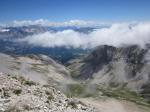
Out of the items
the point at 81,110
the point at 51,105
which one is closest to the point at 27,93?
the point at 51,105

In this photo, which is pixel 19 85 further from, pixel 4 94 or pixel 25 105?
pixel 25 105

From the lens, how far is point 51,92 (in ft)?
164

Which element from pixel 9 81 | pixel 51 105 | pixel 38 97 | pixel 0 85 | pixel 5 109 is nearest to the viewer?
pixel 5 109

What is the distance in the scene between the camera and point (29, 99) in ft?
140

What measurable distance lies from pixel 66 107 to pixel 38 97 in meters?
4.89

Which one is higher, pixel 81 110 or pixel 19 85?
pixel 19 85

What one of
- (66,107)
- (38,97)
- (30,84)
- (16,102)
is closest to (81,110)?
(66,107)

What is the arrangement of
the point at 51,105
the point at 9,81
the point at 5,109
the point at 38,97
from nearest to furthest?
the point at 5,109 → the point at 51,105 → the point at 38,97 → the point at 9,81

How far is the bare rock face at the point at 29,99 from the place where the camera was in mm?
39562

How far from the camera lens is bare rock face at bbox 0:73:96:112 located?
39562mm

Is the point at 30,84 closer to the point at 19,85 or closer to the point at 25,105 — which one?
the point at 19,85

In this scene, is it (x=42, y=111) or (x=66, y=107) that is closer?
(x=42, y=111)

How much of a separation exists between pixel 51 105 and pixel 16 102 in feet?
18.3

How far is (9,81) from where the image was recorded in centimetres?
5256
